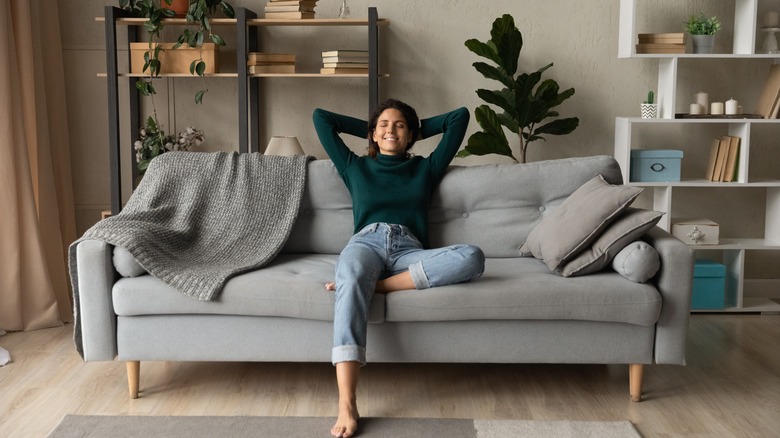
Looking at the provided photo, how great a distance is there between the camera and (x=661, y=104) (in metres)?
4.48

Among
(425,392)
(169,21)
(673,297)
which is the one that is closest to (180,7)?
(169,21)

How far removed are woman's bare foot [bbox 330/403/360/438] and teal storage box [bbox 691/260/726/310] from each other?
7.40ft

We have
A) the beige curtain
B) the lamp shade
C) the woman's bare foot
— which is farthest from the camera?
the lamp shade

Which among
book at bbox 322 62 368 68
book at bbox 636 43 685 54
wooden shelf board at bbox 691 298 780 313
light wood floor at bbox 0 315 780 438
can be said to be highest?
book at bbox 636 43 685 54

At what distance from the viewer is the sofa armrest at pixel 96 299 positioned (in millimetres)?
2914

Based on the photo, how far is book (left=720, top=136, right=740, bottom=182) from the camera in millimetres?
4332

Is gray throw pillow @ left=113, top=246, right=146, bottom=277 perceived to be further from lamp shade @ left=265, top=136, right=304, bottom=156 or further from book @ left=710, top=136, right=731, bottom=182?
book @ left=710, top=136, right=731, bottom=182

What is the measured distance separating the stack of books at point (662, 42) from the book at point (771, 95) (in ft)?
1.52

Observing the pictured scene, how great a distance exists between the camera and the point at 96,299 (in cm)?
294

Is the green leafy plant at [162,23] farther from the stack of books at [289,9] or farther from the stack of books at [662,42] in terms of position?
the stack of books at [662,42]

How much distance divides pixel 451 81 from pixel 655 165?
1.13m

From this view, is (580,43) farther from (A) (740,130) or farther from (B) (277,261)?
(B) (277,261)

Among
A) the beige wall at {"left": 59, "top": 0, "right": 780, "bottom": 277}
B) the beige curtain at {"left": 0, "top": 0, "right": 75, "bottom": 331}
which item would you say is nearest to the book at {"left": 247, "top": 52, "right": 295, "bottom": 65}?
the beige wall at {"left": 59, "top": 0, "right": 780, "bottom": 277}

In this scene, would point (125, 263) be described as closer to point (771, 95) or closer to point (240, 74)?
point (240, 74)
